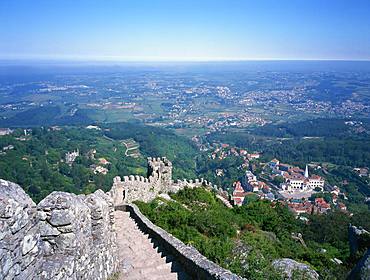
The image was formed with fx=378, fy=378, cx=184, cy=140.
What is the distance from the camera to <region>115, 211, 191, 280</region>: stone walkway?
309 inches

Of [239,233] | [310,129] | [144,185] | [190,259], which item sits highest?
[190,259]

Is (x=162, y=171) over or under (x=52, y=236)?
under

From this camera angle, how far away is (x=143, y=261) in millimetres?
8766

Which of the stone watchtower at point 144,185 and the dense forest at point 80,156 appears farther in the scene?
the dense forest at point 80,156

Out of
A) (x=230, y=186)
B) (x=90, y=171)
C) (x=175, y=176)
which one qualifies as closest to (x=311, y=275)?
(x=90, y=171)

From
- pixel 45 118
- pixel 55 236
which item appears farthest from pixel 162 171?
pixel 45 118

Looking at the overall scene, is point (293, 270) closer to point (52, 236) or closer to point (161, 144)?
point (52, 236)

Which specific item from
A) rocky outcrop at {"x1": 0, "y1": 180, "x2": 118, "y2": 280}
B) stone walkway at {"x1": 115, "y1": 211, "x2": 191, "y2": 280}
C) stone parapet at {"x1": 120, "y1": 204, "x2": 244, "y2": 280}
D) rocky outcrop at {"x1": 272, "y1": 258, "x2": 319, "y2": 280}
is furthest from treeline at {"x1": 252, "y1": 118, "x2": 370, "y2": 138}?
rocky outcrop at {"x1": 0, "y1": 180, "x2": 118, "y2": 280}

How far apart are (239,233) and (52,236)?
11.8 meters

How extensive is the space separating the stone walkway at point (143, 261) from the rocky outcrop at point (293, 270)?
3150 mm

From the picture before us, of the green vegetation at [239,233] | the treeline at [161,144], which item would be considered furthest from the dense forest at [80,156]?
the green vegetation at [239,233]

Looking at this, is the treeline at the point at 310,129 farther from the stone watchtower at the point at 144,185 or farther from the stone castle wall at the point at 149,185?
the stone watchtower at the point at 144,185

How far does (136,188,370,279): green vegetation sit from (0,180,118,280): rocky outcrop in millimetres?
3809

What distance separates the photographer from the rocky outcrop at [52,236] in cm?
380
